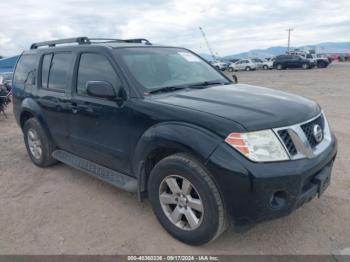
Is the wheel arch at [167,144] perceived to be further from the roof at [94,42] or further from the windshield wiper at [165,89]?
the roof at [94,42]

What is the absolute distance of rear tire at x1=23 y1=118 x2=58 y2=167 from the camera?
5.25 meters

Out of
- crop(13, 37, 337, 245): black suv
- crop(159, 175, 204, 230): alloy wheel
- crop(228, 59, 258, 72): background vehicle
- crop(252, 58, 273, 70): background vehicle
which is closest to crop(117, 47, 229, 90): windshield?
crop(13, 37, 337, 245): black suv

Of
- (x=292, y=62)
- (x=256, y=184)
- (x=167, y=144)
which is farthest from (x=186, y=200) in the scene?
(x=292, y=62)

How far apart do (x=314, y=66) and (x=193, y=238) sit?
126 feet

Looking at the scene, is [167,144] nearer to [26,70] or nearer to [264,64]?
[26,70]

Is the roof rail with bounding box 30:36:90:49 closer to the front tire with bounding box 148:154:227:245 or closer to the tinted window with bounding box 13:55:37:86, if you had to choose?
the tinted window with bounding box 13:55:37:86

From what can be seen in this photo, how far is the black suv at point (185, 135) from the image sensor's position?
2.83 metres

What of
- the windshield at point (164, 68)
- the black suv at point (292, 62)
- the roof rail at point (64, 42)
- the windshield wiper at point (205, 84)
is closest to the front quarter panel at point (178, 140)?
the windshield at point (164, 68)

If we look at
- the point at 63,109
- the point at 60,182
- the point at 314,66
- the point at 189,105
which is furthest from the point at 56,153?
the point at 314,66

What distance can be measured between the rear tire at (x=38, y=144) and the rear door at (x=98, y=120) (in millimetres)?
867

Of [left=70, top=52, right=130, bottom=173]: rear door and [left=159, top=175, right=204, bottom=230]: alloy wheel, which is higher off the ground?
[left=70, top=52, right=130, bottom=173]: rear door

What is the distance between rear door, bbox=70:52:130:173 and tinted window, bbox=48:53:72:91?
31cm

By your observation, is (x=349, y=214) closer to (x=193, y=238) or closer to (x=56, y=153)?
(x=193, y=238)

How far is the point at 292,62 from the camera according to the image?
3816 centimetres
